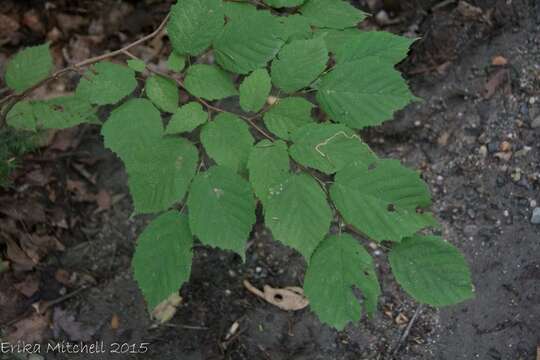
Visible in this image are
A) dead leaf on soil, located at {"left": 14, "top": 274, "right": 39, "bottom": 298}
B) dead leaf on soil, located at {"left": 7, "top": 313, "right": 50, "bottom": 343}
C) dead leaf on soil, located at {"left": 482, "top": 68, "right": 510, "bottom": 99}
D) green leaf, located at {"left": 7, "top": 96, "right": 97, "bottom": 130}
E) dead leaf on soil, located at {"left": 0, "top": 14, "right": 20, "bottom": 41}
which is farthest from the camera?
dead leaf on soil, located at {"left": 0, "top": 14, "right": 20, "bottom": 41}

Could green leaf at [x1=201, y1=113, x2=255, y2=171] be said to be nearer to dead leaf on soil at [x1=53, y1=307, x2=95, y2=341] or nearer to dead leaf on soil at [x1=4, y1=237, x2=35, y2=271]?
dead leaf on soil at [x1=53, y1=307, x2=95, y2=341]

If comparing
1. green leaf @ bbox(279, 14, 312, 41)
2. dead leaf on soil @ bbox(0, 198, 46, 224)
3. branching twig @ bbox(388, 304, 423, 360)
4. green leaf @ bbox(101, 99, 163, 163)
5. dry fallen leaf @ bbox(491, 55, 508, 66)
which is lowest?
branching twig @ bbox(388, 304, 423, 360)

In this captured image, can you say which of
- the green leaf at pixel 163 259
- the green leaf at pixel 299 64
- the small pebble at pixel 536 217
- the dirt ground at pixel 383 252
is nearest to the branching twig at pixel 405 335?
the dirt ground at pixel 383 252

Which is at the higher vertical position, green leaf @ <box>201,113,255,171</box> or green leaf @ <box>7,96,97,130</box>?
green leaf @ <box>201,113,255,171</box>

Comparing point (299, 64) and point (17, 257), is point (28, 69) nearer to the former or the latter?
point (17, 257)

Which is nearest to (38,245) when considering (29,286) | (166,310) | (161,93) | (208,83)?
(29,286)

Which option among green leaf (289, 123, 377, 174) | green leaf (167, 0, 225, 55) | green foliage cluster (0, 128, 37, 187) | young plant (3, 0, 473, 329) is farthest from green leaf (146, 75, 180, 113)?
green foliage cluster (0, 128, 37, 187)

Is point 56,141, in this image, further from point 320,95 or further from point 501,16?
point 501,16
